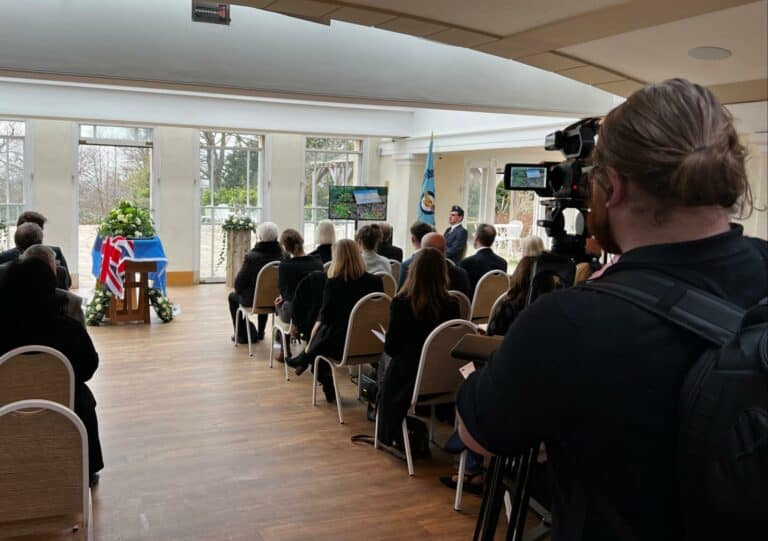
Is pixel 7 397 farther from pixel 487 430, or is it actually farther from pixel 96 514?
pixel 487 430

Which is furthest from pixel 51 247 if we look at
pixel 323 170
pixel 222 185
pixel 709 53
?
pixel 323 170

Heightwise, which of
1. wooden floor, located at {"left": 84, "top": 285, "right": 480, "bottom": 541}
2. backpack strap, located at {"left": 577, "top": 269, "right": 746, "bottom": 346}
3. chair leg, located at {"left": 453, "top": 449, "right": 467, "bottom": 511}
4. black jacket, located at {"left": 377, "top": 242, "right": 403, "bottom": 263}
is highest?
backpack strap, located at {"left": 577, "top": 269, "right": 746, "bottom": 346}

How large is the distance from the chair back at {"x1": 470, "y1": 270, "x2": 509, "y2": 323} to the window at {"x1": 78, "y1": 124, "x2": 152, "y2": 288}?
24.1 feet

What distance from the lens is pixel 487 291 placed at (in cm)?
579

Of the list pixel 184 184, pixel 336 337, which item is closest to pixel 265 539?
pixel 336 337

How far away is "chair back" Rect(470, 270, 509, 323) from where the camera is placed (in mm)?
5742

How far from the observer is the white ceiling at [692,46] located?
3.55 metres

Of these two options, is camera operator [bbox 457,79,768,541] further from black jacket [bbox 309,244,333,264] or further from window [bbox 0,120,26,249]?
window [bbox 0,120,26,249]

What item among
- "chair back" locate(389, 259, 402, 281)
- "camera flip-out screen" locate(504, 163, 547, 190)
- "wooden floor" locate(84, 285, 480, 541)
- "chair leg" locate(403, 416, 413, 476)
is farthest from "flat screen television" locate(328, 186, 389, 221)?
"camera flip-out screen" locate(504, 163, 547, 190)

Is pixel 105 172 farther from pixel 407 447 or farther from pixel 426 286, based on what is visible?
pixel 407 447

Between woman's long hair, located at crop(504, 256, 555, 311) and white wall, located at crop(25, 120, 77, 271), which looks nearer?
woman's long hair, located at crop(504, 256, 555, 311)

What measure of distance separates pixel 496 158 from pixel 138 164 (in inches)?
240

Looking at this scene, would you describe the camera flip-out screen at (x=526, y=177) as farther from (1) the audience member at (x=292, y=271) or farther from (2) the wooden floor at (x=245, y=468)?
(1) the audience member at (x=292, y=271)

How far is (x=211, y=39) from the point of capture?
5133 millimetres
